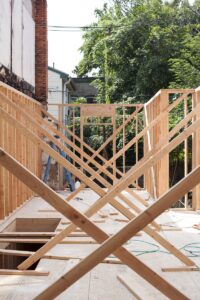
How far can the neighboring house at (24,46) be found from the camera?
31.5 feet

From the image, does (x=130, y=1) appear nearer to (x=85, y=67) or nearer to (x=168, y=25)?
(x=168, y=25)

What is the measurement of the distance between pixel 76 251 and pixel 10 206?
2.85 meters

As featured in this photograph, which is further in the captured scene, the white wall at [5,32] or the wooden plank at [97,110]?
the wooden plank at [97,110]

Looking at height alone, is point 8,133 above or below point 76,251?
above

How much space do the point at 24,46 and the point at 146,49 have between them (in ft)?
40.4

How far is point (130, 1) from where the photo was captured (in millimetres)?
26578

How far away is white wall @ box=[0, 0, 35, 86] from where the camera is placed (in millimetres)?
9477

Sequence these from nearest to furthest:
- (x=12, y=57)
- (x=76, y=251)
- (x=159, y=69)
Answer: (x=76, y=251), (x=12, y=57), (x=159, y=69)

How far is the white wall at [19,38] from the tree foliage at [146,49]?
9.00 m

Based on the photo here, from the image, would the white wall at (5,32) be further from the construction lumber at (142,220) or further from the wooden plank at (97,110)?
the construction lumber at (142,220)

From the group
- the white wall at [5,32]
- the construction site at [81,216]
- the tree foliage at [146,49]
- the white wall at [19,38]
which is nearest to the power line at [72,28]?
the tree foliage at [146,49]

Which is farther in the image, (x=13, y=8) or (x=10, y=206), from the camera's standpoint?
(x=13, y=8)

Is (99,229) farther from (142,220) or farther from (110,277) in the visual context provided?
(110,277)

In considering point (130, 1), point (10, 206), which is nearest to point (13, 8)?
point (10, 206)
